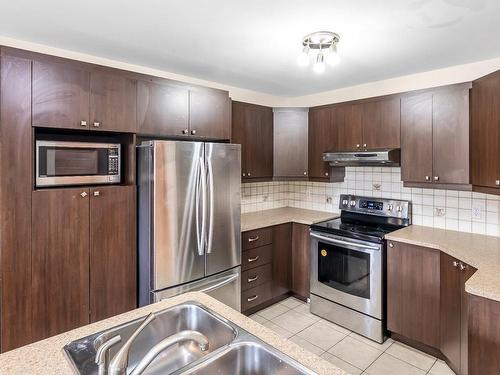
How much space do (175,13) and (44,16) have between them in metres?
0.83

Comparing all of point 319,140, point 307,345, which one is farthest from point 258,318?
point 319,140

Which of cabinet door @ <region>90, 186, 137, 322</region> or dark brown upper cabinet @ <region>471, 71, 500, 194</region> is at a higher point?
dark brown upper cabinet @ <region>471, 71, 500, 194</region>

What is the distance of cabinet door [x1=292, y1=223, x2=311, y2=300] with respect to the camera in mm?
3459

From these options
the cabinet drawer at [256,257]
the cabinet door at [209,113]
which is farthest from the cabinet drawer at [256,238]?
the cabinet door at [209,113]

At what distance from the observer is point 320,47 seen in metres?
2.35

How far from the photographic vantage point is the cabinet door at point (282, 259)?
11.4ft

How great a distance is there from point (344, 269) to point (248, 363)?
7.01ft

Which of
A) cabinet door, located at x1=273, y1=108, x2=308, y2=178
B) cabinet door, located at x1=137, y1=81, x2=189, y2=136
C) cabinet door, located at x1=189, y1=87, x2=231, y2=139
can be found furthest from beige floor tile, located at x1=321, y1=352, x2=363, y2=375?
cabinet door, located at x1=137, y1=81, x2=189, y2=136

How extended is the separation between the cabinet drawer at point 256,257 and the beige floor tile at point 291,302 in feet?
1.91

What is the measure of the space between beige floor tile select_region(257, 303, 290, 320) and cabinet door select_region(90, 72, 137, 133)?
7.44ft

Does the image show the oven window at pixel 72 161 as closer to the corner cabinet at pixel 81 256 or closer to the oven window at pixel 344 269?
the corner cabinet at pixel 81 256

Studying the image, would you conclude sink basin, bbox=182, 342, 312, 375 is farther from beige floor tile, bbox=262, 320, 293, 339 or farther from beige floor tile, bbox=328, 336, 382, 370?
beige floor tile, bbox=262, 320, 293, 339

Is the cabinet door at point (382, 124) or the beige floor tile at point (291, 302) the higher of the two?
the cabinet door at point (382, 124)

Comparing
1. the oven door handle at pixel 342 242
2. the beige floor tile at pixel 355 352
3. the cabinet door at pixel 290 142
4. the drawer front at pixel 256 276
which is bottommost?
the beige floor tile at pixel 355 352
